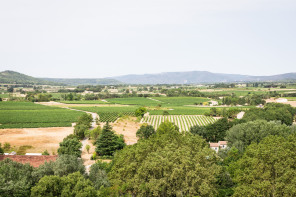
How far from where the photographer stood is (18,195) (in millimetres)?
15047

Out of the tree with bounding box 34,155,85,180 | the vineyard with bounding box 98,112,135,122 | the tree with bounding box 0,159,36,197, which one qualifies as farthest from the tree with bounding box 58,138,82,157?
the vineyard with bounding box 98,112,135,122

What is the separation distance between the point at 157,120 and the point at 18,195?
5534 cm

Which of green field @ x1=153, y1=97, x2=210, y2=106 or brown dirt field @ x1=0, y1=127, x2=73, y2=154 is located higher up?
green field @ x1=153, y1=97, x2=210, y2=106

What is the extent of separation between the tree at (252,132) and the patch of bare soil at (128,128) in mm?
21540

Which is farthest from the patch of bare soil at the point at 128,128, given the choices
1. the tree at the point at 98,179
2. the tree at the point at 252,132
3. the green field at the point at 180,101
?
the green field at the point at 180,101

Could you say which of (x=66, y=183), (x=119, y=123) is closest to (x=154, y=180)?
(x=66, y=183)

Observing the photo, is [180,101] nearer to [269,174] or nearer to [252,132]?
[252,132]

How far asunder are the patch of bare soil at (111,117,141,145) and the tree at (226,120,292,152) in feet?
70.7

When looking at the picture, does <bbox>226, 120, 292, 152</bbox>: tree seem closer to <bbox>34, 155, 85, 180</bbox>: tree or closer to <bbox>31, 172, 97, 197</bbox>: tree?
<bbox>34, 155, 85, 180</bbox>: tree

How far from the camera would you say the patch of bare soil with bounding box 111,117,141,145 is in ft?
164

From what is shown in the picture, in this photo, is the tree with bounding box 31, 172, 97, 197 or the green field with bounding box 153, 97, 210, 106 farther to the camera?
the green field with bounding box 153, 97, 210, 106

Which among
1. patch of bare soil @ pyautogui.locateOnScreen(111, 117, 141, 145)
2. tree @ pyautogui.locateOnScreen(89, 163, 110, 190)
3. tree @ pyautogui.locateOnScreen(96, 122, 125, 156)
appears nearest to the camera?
tree @ pyautogui.locateOnScreen(89, 163, 110, 190)

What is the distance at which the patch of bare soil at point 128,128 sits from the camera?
164ft

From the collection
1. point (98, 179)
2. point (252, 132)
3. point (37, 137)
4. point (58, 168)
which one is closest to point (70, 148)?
point (58, 168)
